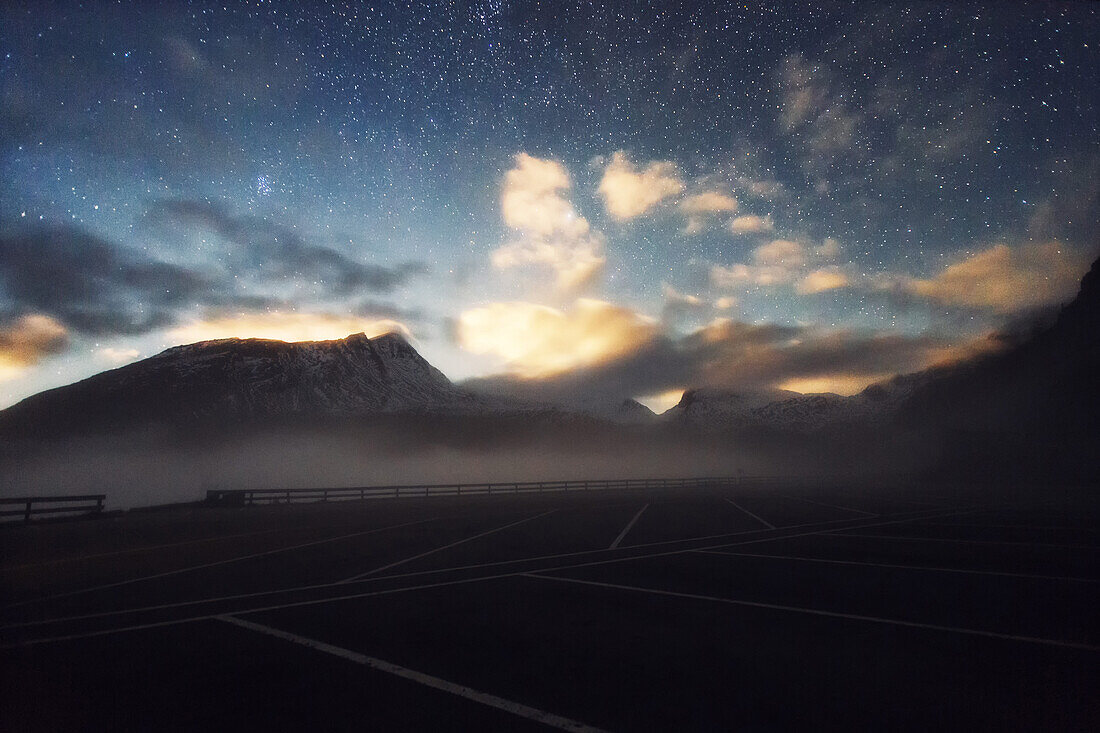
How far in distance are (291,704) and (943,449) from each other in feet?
464

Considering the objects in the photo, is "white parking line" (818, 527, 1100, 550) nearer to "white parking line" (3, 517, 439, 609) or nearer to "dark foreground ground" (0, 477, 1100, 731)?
"dark foreground ground" (0, 477, 1100, 731)

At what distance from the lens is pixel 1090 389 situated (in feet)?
267

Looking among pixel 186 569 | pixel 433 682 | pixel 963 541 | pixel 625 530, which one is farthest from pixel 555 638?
pixel 963 541

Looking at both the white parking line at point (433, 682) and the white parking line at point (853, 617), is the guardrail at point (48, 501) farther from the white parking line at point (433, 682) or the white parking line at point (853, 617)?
the white parking line at point (853, 617)

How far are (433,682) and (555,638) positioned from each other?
191 centimetres

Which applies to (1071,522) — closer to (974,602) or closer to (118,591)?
(974,602)

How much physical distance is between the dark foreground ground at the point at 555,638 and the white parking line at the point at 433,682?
30mm

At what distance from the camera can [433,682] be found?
18.1 feet

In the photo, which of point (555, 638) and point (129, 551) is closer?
point (555, 638)

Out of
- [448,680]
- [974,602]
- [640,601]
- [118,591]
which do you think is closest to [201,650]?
→ [448,680]

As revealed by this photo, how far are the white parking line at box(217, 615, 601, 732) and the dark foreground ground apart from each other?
0.03 meters

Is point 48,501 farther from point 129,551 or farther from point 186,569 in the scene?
point 186,569

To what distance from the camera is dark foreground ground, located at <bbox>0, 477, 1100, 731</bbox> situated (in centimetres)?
488

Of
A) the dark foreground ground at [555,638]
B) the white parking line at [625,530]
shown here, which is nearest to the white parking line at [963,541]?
the dark foreground ground at [555,638]
